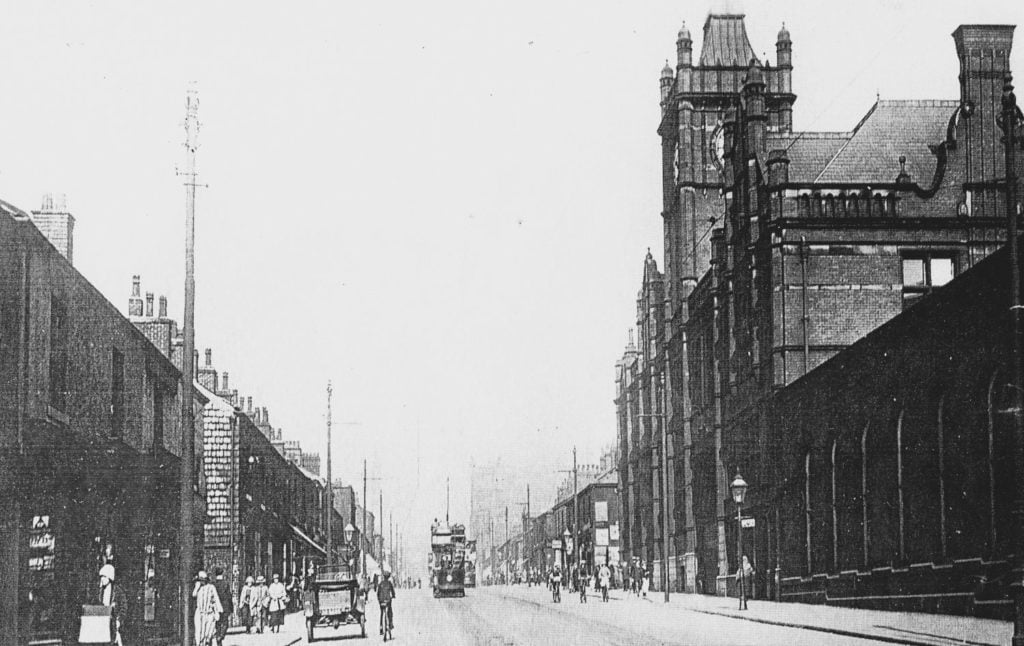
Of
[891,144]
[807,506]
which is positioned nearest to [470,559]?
[891,144]

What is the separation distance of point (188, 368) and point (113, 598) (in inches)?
218

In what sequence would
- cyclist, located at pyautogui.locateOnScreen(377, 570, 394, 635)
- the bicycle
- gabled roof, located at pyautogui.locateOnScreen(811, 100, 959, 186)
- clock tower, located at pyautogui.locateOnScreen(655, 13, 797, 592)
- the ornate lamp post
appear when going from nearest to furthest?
the ornate lamp post < the bicycle < cyclist, located at pyautogui.locateOnScreen(377, 570, 394, 635) < gabled roof, located at pyautogui.locateOnScreen(811, 100, 959, 186) < clock tower, located at pyautogui.locateOnScreen(655, 13, 797, 592)

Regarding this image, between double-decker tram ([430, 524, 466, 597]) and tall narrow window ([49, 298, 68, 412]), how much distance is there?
4791 cm

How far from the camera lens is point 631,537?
81.8 meters

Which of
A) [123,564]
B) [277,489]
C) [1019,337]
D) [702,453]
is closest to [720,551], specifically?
[702,453]

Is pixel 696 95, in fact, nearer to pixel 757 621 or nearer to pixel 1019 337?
pixel 757 621

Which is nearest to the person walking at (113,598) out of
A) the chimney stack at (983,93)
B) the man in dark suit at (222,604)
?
the man in dark suit at (222,604)

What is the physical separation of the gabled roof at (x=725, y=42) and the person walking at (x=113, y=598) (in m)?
47.8

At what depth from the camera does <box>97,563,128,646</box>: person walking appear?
22.2 metres

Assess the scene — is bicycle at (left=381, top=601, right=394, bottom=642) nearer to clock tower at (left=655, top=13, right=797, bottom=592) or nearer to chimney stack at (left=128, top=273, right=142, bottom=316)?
chimney stack at (left=128, top=273, right=142, bottom=316)

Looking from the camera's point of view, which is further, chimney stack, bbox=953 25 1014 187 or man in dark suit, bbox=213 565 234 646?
chimney stack, bbox=953 25 1014 187

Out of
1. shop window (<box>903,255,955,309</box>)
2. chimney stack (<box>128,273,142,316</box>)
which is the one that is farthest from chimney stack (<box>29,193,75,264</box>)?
shop window (<box>903,255,955,309</box>)

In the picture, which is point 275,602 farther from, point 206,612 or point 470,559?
point 470,559

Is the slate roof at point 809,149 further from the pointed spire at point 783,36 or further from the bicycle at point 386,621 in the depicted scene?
the bicycle at point 386,621
